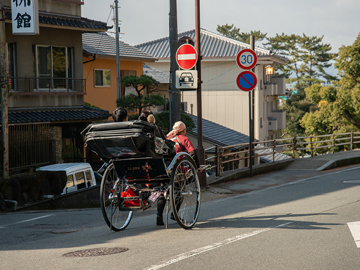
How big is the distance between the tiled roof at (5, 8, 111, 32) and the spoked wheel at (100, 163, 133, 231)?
1256 cm

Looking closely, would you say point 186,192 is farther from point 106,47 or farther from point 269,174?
point 106,47

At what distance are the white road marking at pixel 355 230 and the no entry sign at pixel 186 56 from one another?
627cm

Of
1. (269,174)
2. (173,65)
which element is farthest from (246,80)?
(269,174)

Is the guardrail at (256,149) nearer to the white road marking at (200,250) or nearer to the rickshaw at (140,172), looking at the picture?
the rickshaw at (140,172)

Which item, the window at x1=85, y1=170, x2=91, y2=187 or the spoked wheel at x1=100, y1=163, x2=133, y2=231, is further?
the window at x1=85, y1=170, x2=91, y2=187

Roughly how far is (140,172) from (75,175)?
7891 millimetres

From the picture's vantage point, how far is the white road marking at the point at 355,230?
611cm

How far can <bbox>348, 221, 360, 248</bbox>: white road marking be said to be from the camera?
611 cm

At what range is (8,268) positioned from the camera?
5152 millimetres

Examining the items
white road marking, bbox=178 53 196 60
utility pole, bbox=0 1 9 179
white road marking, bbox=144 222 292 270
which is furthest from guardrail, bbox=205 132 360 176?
utility pole, bbox=0 1 9 179

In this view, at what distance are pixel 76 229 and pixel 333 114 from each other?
2889 cm

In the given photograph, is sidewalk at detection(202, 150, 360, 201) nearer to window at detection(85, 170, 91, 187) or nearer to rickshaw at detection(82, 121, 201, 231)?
window at detection(85, 170, 91, 187)

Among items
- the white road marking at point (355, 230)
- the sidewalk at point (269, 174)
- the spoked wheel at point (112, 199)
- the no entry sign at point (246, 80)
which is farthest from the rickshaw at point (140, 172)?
the no entry sign at point (246, 80)

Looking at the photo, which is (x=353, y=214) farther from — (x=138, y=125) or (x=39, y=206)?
(x=39, y=206)
